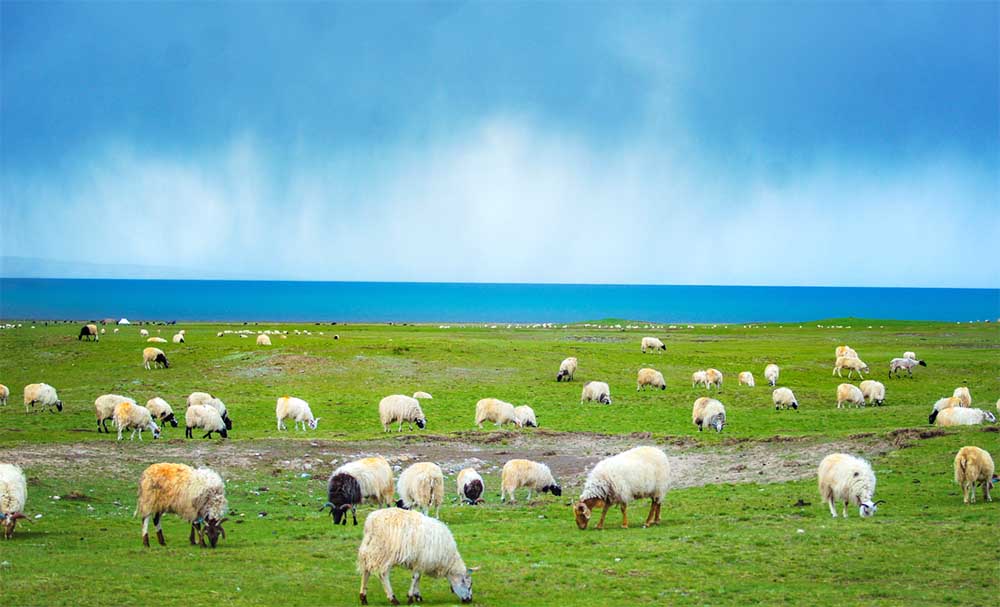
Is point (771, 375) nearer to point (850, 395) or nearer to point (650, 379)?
point (650, 379)

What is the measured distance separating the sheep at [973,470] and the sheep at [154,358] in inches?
1730

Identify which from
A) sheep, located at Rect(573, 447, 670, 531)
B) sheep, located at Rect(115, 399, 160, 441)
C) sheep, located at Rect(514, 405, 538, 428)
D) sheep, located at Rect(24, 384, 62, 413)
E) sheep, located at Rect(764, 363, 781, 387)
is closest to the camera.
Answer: sheep, located at Rect(573, 447, 670, 531)

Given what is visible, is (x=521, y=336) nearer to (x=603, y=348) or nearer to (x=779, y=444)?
(x=603, y=348)

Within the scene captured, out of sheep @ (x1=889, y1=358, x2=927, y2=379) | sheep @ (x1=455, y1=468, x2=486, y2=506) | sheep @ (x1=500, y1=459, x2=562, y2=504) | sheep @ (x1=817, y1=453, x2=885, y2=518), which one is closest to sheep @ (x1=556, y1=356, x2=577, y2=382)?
sheep @ (x1=889, y1=358, x2=927, y2=379)

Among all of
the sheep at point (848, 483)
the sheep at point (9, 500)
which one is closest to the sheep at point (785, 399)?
the sheep at point (848, 483)

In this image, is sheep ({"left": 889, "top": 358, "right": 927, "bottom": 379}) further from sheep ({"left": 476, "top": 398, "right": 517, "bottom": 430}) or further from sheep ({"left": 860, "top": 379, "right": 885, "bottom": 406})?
sheep ({"left": 476, "top": 398, "right": 517, "bottom": 430})

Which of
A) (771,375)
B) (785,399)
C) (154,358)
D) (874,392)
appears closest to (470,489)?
(785,399)

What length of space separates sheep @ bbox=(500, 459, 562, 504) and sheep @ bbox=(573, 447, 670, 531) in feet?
12.9

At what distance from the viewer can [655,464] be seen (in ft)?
58.6

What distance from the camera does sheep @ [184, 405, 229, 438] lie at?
29547 millimetres

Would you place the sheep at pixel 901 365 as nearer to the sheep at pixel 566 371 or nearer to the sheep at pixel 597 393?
the sheep at pixel 566 371

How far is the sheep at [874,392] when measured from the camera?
132 feet

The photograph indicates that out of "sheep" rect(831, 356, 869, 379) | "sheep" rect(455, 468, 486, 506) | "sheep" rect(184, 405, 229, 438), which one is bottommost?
"sheep" rect(455, 468, 486, 506)

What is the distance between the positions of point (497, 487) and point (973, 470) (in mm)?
12544
